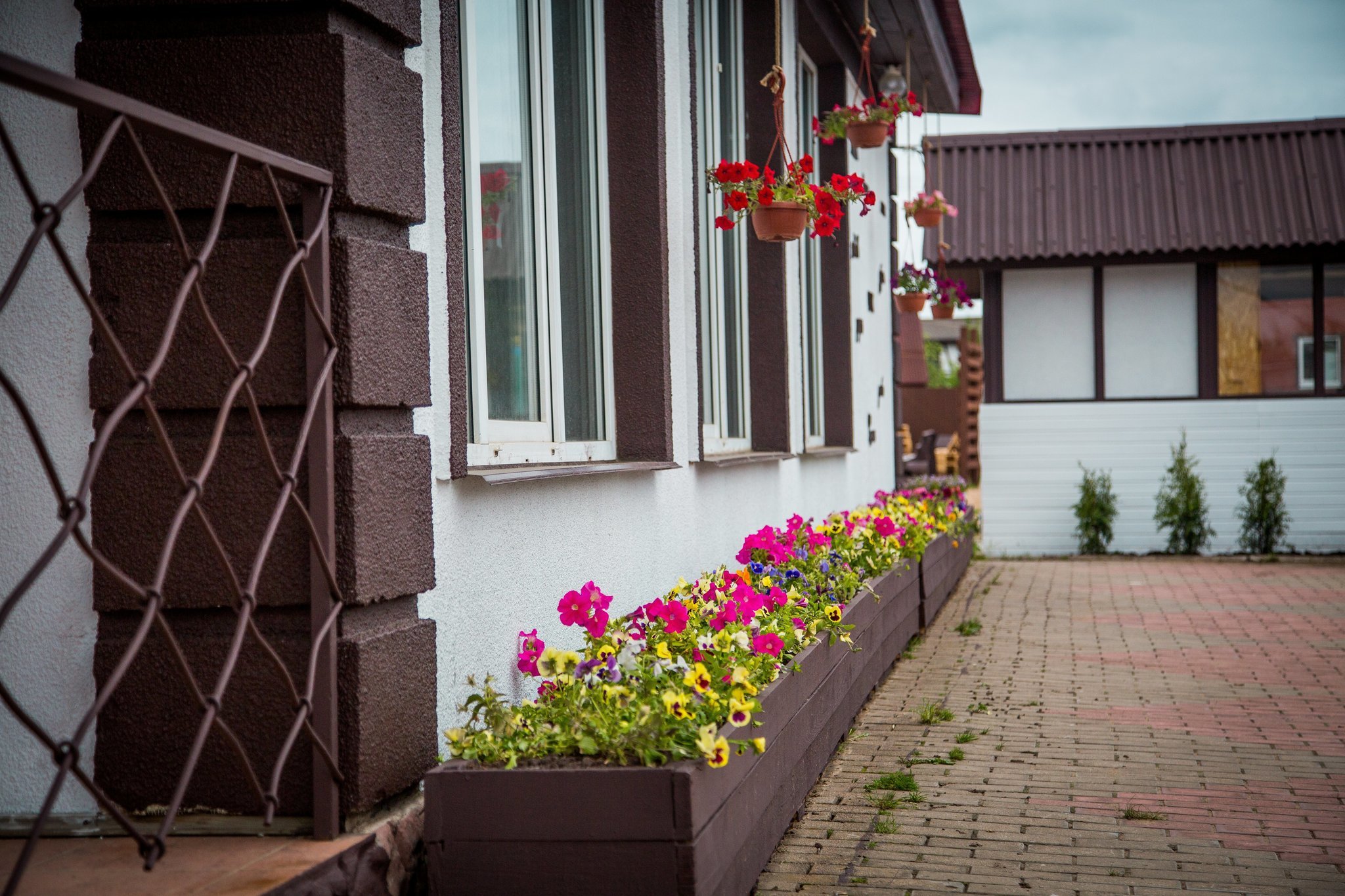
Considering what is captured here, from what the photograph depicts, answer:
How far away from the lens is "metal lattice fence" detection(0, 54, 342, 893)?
77.4 inches

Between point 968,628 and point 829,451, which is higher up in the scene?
point 829,451

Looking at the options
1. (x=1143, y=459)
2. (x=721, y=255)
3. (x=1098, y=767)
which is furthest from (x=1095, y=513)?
(x=1098, y=767)

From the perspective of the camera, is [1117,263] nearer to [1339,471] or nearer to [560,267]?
[1339,471]

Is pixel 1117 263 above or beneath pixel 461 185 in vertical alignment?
above

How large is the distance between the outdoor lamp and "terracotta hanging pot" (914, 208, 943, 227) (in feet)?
3.01

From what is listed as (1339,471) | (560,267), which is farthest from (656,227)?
(1339,471)

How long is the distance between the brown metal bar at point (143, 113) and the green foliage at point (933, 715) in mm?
3525

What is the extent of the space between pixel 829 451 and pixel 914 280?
2780 mm

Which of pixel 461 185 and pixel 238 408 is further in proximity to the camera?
pixel 461 185

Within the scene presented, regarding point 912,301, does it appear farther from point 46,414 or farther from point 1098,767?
point 46,414

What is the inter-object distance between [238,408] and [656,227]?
7.17 feet

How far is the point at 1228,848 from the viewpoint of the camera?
11.8ft

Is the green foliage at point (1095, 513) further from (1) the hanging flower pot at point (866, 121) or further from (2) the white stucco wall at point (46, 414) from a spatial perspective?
(2) the white stucco wall at point (46, 414)

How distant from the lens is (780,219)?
5172mm
